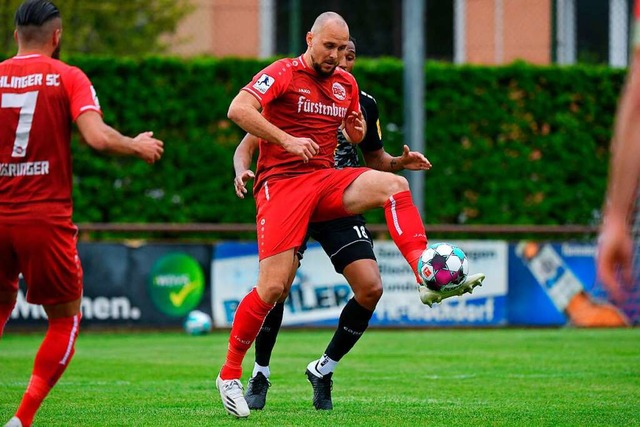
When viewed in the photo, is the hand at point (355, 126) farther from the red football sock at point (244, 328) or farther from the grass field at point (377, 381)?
the grass field at point (377, 381)

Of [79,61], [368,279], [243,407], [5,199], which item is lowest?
[243,407]

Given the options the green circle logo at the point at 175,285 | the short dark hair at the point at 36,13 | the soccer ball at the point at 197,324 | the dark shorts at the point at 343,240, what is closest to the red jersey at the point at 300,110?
the dark shorts at the point at 343,240

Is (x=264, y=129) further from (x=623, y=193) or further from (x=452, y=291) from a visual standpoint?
(x=623, y=193)

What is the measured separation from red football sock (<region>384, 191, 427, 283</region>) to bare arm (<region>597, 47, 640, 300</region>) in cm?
333

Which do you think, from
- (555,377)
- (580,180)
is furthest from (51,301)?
(580,180)

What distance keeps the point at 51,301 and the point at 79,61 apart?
11.3m

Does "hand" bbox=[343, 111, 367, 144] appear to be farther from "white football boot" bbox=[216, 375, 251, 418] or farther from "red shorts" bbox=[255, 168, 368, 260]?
"white football boot" bbox=[216, 375, 251, 418]

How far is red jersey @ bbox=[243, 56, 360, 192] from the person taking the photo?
7.05 metres

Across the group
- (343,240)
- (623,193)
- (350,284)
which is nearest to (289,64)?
(343,240)

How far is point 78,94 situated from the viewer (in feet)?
18.4

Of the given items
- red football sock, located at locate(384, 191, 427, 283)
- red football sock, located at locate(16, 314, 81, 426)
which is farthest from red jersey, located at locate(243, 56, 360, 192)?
red football sock, located at locate(16, 314, 81, 426)

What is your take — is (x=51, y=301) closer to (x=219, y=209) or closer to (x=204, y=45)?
(x=219, y=209)

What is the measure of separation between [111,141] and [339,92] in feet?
7.25

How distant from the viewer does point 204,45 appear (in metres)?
19.7
